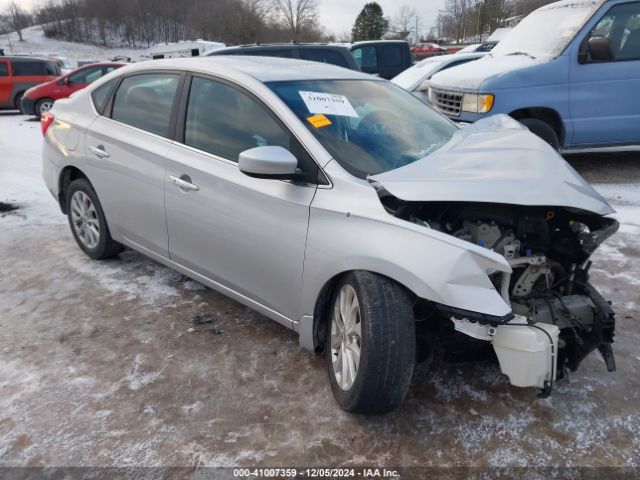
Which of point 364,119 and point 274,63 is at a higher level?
point 274,63

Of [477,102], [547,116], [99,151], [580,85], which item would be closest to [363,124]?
[99,151]

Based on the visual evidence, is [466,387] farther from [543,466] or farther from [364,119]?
[364,119]

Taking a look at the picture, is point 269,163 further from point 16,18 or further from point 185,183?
point 16,18

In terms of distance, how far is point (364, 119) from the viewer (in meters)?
3.02

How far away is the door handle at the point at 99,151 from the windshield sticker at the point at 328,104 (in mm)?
1723

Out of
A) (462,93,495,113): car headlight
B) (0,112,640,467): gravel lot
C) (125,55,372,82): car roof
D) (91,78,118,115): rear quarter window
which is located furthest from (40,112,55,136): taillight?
(462,93,495,113): car headlight

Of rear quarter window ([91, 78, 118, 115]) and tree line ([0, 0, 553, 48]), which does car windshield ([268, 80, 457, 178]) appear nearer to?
rear quarter window ([91, 78, 118, 115])

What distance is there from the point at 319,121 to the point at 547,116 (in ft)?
15.5

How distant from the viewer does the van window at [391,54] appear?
532 inches

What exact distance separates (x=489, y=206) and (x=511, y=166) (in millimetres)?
226

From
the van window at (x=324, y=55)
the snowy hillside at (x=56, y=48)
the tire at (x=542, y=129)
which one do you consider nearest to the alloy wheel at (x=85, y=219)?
the tire at (x=542, y=129)

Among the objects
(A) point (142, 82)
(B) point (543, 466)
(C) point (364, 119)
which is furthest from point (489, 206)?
(A) point (142, 82)

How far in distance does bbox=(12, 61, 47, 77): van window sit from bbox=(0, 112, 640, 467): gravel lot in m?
14.3

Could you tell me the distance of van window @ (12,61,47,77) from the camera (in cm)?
1531
